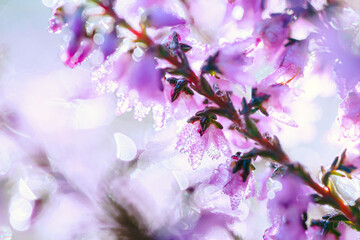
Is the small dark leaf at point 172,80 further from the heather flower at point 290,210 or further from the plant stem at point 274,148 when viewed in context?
the heather flower at point 290,210

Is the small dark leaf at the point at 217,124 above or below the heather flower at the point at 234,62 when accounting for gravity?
below

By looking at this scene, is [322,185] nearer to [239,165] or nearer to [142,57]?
[239,165]

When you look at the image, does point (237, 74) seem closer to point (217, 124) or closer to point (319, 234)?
point (217, 124)

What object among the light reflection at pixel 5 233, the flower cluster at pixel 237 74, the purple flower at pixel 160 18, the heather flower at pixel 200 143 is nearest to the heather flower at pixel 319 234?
the flower cluster at pixel 237 74

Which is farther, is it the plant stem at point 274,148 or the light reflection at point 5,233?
the light reflection at point 5,233

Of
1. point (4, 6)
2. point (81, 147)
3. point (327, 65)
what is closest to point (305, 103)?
point (327, 65)

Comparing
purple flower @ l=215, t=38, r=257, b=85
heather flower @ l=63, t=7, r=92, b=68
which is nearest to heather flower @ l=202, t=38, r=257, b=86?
purple flower @ l=215, t=38, r=257, b=85

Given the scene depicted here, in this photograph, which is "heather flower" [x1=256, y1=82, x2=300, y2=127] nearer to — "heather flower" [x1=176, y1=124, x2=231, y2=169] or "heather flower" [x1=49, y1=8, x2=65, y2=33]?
"heather flower" [x1=176, y1=124, x2=231, y2=169]
